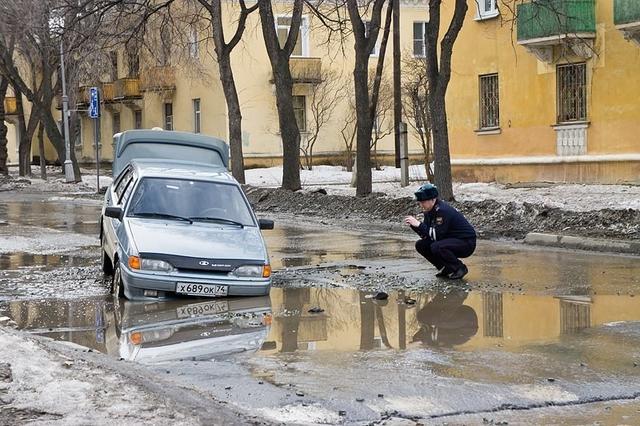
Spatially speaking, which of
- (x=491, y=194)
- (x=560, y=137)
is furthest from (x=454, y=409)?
(x=560, y=137)

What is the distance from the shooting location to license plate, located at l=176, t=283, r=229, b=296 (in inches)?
443

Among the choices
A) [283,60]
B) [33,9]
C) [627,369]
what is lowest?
[627,369]

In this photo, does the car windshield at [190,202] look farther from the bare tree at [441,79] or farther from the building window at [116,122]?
the building window at [116,122]

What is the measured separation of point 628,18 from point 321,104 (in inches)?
981

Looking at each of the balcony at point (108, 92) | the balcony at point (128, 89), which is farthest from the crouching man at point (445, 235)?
the balcony at point (108, 92)

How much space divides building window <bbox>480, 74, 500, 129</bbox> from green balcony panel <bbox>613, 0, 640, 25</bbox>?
19.0 feet

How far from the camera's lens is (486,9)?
31.5 metres

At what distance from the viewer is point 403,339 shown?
9375 mm

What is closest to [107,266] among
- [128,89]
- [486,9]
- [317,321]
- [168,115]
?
[317,321]

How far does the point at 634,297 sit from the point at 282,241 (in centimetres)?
826

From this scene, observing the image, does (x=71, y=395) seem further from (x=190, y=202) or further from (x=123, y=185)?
(x=123, y=185)

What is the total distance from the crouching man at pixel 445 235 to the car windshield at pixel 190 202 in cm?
208

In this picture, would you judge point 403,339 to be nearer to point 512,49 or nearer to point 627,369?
point 627,369

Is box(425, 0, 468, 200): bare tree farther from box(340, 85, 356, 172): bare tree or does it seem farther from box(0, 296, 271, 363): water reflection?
box(340, 85, 356, 172): bare tree
